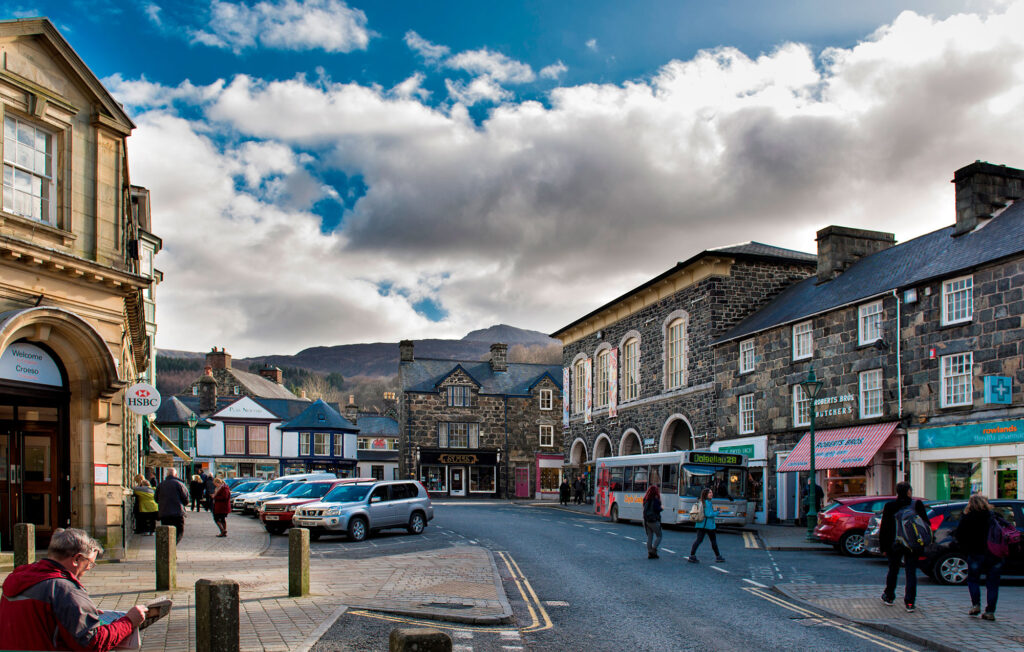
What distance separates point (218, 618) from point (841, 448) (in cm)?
2449

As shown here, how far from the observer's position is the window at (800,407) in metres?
30.3

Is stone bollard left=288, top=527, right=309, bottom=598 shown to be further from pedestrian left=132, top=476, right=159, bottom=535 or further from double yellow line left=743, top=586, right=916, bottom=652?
pedestrian left=132, top=476, right=159, bottom=535

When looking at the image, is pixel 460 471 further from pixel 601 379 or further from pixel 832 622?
pixel 832 622

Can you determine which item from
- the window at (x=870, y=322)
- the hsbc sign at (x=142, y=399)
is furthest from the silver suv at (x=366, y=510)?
the window at (x=870, y=322)

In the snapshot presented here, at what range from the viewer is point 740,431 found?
113ft

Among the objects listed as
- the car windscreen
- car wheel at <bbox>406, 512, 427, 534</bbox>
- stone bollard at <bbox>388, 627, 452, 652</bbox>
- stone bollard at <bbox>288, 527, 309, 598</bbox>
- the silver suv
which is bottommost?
car wheel at <bbox>406, 512, 427, 534</bbox>

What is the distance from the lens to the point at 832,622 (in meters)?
11.1

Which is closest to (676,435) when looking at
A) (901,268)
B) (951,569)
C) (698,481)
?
(698,481)

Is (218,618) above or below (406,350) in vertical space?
below

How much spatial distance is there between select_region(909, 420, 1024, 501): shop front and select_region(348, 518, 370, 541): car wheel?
1486 centimetres

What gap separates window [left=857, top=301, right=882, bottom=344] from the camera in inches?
1069

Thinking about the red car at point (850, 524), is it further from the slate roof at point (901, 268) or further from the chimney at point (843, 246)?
the chimney at point (843, 246)

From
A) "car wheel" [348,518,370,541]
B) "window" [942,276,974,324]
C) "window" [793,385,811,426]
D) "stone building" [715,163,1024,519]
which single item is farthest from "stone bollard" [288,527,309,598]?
"window" [793,385,811,426]

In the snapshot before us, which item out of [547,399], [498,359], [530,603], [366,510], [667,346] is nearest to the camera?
[530,603]
